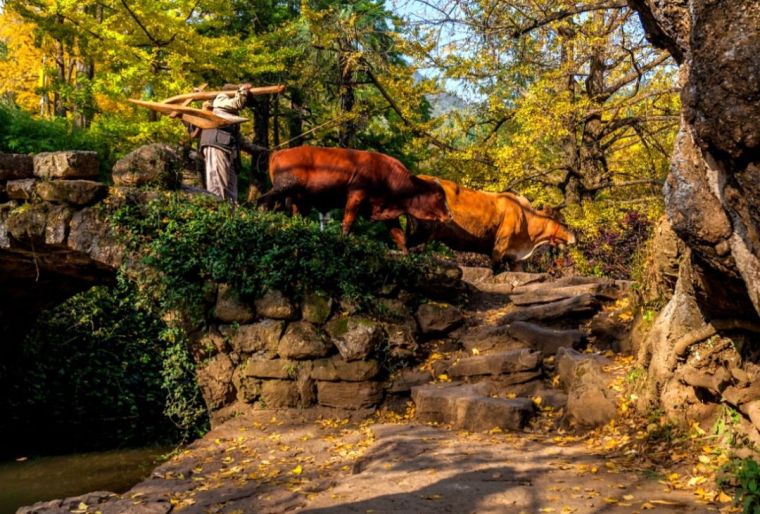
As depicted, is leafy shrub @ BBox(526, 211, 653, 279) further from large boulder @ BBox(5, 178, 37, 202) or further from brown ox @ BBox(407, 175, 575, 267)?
large boulder @ BBox(5, 178, 37, 202)

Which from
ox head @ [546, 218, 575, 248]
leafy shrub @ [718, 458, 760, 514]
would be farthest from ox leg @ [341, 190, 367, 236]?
leafy shrub @ [718, 458, 760, 514]

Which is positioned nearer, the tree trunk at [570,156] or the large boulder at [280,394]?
the large boulder at [280,394]

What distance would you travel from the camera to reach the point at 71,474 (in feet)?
31.7

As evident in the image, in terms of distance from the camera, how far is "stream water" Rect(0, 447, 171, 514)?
8.75 meters

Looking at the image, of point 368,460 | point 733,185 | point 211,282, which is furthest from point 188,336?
point 733,185

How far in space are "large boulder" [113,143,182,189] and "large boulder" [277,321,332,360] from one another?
2922 millimetres

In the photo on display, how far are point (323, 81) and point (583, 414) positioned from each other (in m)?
13.2

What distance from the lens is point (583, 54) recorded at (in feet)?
42.9

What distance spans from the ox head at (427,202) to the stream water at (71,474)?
528 centimetres

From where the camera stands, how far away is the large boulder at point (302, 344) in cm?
890

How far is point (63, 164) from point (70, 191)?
0.43m

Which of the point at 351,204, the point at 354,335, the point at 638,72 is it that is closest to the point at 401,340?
the point at 354,335

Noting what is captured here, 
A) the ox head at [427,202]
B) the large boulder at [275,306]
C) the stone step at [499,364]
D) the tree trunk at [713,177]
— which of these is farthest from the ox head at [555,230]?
the tree trunk at [713,177]

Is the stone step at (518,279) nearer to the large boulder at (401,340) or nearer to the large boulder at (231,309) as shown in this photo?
the large boulder at (401,340)
